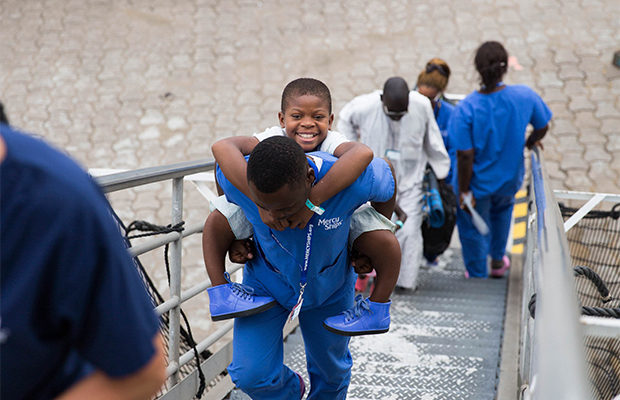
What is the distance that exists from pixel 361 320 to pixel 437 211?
9.19ft

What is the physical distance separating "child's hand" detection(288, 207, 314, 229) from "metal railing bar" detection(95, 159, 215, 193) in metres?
Result: 0.65

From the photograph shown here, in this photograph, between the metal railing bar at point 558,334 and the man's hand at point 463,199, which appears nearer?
the metal railing bar at point 558,334

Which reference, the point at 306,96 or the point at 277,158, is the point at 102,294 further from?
the point at 306,96

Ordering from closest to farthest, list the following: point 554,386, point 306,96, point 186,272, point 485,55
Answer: point 554,386 < point 306,96 < point 485,55 < point 186,272

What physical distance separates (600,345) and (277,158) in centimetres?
173

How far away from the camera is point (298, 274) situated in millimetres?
2236

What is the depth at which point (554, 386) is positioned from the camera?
101 cm

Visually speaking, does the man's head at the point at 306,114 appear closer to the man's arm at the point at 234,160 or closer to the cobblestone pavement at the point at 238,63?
the man's arm at the point at 234,160

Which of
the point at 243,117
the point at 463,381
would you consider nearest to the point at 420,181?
the point at 463,381

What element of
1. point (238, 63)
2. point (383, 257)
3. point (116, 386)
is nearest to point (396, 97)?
point (383, 257)

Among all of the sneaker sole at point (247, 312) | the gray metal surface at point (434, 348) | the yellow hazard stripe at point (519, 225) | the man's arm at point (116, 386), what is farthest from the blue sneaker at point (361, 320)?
the yellow hazard stripe at point (519, 225)

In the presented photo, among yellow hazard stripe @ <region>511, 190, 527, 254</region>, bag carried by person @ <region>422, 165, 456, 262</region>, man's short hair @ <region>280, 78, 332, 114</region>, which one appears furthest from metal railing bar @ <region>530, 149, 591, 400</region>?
yellow hazard stripe @ <region>511, 190, 527, 254</region>

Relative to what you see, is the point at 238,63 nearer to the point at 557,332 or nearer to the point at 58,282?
the point at 557,332

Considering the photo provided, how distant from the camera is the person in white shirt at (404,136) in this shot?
14.8ft
